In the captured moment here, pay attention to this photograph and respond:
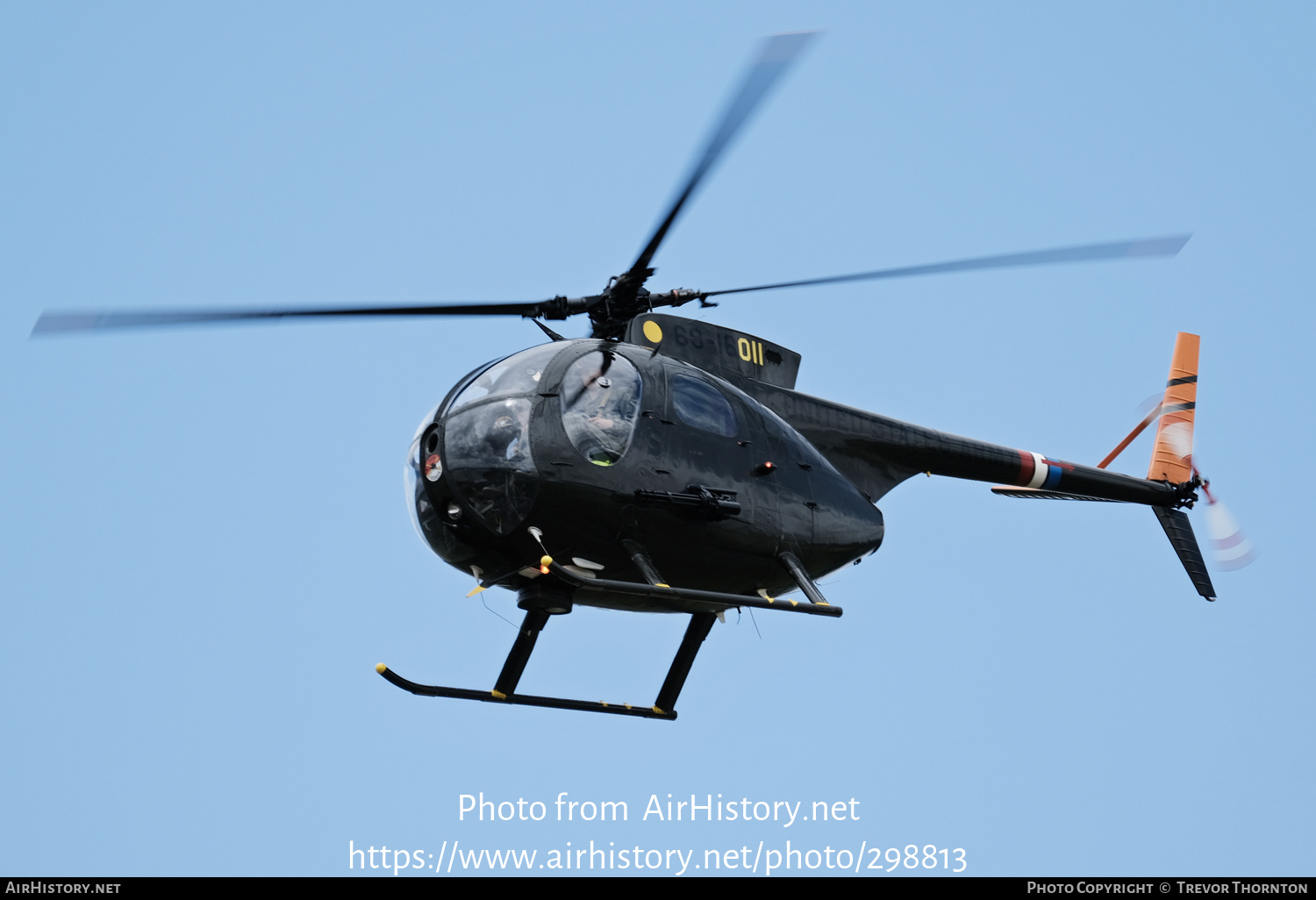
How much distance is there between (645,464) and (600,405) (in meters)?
0.69

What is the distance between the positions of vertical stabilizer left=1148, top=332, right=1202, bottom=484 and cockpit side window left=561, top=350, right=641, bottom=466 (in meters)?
9.78

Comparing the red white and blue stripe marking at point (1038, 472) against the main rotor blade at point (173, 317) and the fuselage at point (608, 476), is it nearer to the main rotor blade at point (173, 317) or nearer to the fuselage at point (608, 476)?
the fuselage at point (608, 476)

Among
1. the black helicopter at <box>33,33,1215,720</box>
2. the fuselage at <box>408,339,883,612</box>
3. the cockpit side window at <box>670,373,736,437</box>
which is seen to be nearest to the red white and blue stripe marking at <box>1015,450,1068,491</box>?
the black helicopter at <box>33,33,1215,720</box>

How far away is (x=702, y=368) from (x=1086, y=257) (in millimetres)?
4209

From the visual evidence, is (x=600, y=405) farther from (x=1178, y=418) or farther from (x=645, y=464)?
(x=1178, y=418)

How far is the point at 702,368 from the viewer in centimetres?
1502

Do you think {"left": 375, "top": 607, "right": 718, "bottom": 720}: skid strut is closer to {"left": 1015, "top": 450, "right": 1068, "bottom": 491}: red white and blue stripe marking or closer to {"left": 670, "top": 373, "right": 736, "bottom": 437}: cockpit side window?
{"left": 670, "top": 373, "right": 736, "bottom": 437}: cockpit side window

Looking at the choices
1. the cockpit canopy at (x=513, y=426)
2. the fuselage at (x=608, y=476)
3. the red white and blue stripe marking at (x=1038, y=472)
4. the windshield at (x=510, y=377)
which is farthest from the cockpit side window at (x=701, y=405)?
the red white and blue stripe marking at (x=1038, y=472)

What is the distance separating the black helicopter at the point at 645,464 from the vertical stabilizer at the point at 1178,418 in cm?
575

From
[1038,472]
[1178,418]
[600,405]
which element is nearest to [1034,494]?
[1038,472]

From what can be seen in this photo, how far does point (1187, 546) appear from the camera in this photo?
64.5ft

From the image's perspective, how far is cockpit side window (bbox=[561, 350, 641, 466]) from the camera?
514 inches
